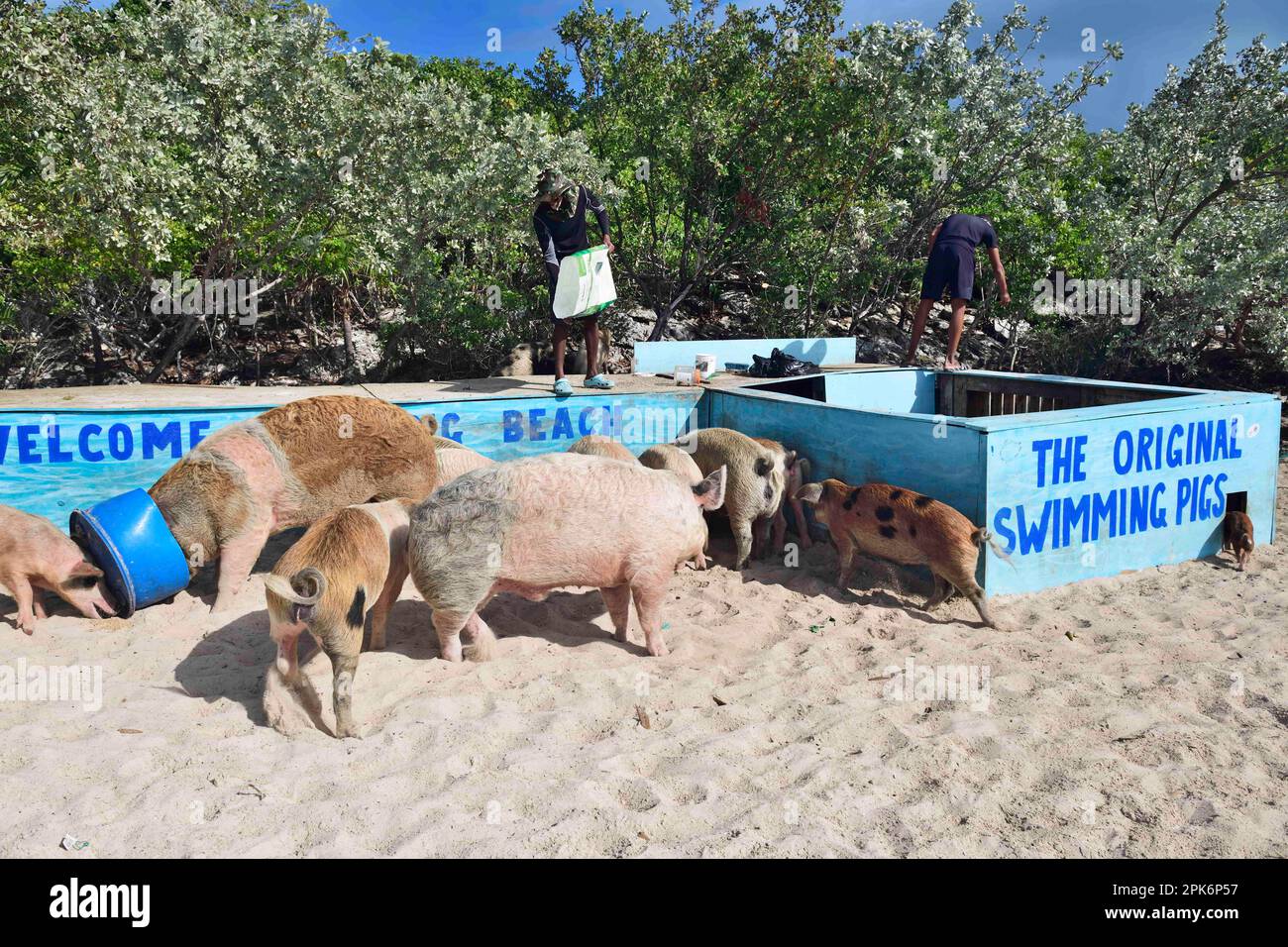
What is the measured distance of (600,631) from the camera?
16.4 ft

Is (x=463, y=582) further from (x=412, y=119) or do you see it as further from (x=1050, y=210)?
(x=1050, y=210)

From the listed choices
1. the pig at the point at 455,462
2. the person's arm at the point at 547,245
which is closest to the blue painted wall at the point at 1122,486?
the pig at the point at 455,462

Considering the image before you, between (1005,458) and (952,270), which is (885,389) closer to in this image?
(952,270)

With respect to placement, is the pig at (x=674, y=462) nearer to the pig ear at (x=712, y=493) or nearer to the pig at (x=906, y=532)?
the pig at (x=906, y=532)

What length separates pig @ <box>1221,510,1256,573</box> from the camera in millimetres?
6105

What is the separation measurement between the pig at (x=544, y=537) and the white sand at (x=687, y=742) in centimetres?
35

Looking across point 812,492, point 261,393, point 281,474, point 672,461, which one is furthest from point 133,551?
point 812,492

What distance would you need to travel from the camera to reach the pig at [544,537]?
4156 mm

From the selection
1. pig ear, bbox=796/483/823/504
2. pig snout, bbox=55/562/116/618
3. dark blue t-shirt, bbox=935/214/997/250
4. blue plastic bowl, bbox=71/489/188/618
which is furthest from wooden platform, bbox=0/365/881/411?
dark blue t-shirt, bbox=935/214/997/250

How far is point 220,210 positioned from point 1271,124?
44.3ft

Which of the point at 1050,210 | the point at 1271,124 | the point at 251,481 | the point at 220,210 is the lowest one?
the point at 251,481

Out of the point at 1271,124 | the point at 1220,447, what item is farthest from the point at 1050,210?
the point at 1220,447

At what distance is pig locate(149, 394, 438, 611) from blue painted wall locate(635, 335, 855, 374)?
4788 millimetres
